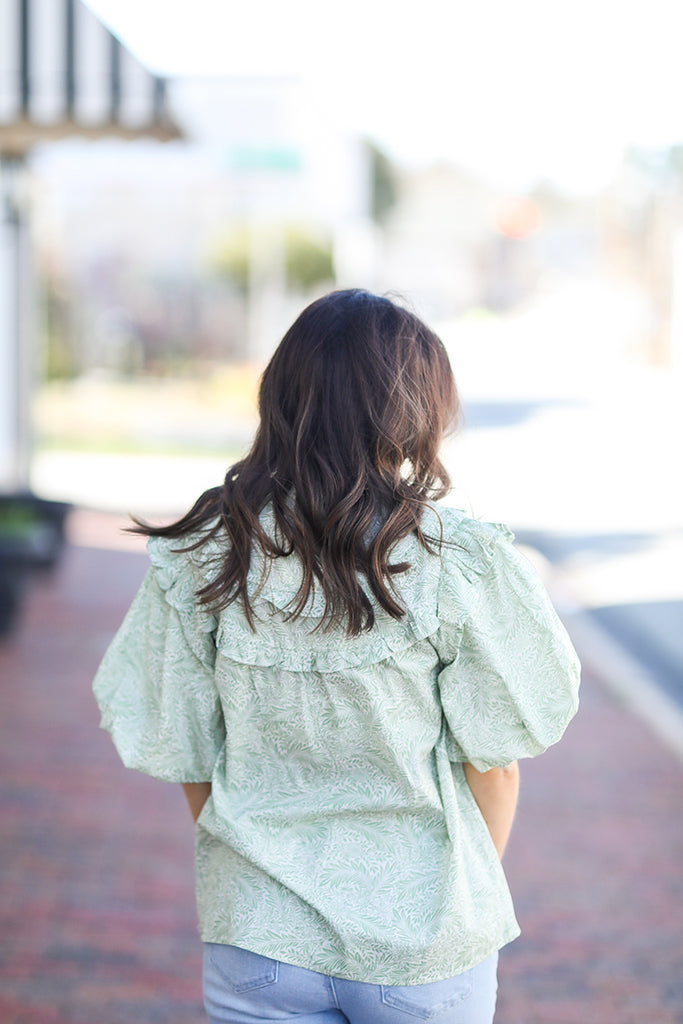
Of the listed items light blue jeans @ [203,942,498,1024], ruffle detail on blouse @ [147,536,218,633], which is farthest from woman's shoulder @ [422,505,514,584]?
light blue jeans @ [203,942,498,1024]

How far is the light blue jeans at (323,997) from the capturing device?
4.99ft

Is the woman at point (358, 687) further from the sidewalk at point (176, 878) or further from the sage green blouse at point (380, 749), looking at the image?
the sidewalk at point (176, 878)

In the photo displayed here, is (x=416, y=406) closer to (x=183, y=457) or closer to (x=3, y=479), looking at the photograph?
(x=3, y=479)

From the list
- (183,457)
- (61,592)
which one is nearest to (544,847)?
(61,592)

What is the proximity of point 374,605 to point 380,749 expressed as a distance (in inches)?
7.5

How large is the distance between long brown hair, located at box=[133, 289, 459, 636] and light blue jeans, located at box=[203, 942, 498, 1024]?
453 millimetres

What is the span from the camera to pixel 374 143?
184 feet

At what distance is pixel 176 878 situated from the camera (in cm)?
409

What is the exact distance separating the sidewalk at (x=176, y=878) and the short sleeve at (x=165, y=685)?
1.78 m

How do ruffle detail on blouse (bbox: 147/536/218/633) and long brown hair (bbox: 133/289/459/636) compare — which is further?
ruffle detail on blouse (bbox: 147/536/218/633)

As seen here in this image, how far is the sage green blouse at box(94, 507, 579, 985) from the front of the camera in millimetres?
1514

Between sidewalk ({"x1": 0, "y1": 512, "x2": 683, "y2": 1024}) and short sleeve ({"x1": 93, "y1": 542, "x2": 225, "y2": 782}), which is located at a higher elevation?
short sleeve ({"x1": 93, "y1": 542, "x2": 225, "y2": 782})

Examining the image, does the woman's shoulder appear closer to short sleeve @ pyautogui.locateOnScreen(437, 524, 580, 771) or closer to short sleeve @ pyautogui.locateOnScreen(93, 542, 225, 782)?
short sleeve @ pyautogui.locateOnScreen(437, 524, 580, 771)

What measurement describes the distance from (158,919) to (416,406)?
8.91 feet
